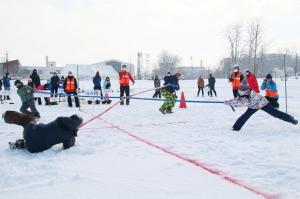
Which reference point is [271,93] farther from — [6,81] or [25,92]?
[6,81]

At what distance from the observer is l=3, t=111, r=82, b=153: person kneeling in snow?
523cm

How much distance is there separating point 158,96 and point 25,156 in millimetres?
16869

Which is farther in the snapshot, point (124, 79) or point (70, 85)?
point (124, 79)

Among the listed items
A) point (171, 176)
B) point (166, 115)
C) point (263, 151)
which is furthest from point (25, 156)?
point (166, 115)

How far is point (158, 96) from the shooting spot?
71.6ft

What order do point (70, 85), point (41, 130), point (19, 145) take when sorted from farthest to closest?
1. point (70, 85)
2. point (19, 145)
3. point (41, 130)

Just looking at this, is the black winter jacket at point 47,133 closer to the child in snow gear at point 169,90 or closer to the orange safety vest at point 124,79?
the child in snow gear at point 169,90

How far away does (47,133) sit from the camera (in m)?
5.24

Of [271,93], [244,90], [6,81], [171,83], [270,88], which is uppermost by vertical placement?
[6,81]

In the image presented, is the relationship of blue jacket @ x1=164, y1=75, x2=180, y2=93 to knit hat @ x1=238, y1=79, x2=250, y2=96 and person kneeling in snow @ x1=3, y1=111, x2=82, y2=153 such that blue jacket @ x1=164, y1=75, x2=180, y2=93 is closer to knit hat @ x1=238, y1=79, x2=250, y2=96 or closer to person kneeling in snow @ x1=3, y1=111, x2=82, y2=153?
knit hat @ x1=238, y1=79, x2=250, y2=96

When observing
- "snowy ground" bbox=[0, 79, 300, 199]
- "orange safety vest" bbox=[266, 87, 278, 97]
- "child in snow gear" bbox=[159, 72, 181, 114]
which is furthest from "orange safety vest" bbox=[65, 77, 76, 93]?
"orange safety vest" bbox=[266, 87, 278, 97]

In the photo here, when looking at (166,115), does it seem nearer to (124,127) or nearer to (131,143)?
(124,127)

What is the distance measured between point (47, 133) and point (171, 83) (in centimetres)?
619

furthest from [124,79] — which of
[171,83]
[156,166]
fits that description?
[156,166]
